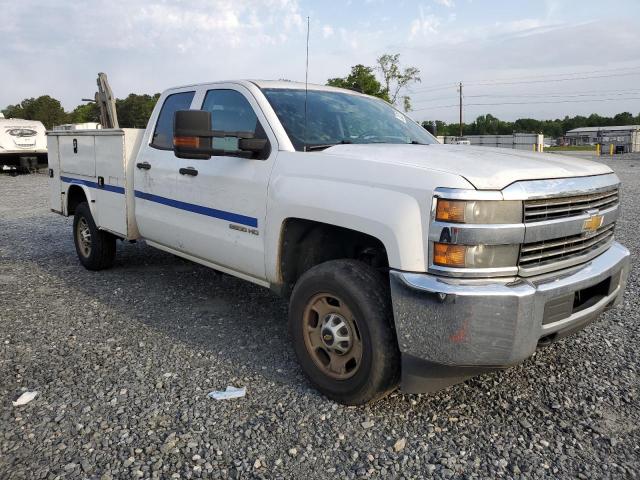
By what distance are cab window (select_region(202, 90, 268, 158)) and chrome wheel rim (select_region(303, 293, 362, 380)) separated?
1.08m

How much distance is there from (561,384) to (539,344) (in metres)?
0.79

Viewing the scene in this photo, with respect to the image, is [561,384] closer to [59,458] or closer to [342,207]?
[342,207]

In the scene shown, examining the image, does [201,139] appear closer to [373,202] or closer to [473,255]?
[373,202]

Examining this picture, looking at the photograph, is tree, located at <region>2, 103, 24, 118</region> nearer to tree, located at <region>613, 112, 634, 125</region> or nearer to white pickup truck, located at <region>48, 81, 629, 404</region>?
white pickup truck, located at <region>48, 81, 629, 404</region>

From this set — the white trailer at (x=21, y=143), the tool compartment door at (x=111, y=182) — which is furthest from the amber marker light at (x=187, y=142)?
the white trailer at (x=21, y=143)

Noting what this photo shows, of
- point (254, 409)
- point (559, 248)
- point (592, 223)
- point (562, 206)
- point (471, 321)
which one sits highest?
point (562, 206)

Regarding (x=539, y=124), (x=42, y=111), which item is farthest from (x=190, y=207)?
(x=539, y=124)

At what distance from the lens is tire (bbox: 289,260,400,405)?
2.89m

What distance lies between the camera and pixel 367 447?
9.05 feet

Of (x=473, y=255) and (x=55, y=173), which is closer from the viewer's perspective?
(x=473, y=255)

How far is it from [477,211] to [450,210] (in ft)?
0.40

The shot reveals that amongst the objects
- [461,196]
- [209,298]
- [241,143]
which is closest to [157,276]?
[209,298]

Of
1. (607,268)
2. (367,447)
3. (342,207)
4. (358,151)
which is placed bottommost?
(367,447)

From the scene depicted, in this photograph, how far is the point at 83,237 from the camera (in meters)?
6.23
